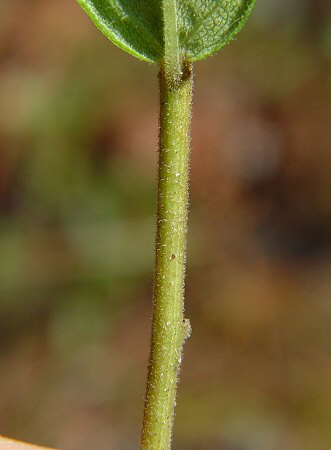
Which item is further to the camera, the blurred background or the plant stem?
the blurred background

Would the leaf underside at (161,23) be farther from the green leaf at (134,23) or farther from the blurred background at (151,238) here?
the blurred background at (151,238)

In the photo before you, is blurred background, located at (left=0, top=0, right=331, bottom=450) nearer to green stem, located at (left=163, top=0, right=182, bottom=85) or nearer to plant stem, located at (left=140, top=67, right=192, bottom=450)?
plant stem, located at (left=140, top=67, right=192, bottom=450)

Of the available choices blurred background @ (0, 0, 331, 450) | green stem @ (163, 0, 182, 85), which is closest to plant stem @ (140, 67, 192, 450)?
green stem @ (163, 0, 182, 85)

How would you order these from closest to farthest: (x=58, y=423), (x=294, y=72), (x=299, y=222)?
(x=58, y=423) < (x=299, y=222) < (x=294, y=72)

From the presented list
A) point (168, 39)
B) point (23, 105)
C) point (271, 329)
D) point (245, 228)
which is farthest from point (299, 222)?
point (168, 39)

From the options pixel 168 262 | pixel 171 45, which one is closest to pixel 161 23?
pixel 171 45

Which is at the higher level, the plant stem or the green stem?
the green stem

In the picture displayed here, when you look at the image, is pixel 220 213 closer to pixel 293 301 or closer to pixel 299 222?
pixel 299 222
